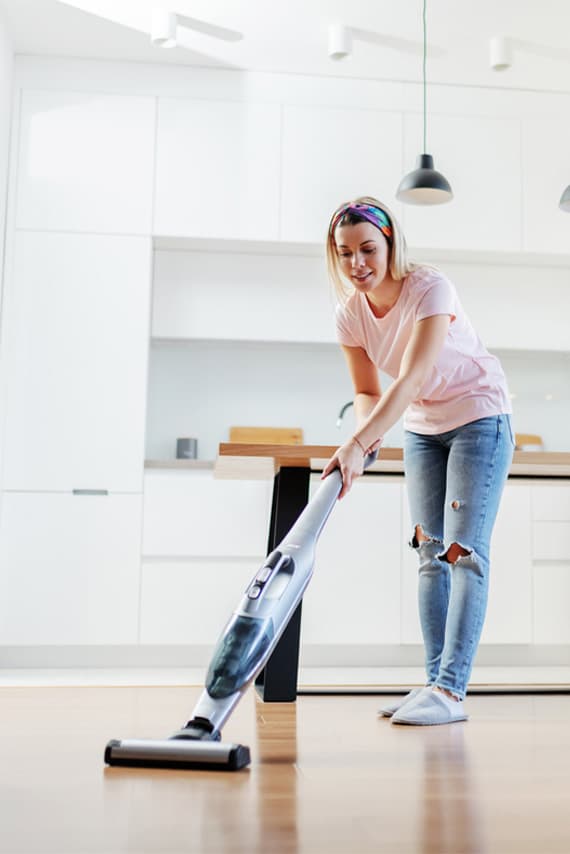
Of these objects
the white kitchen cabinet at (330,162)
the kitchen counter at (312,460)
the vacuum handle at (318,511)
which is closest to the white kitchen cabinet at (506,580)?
the white kitchen cabinet at (330,162)

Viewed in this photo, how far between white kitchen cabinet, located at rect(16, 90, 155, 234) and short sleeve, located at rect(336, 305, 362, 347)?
202 centimetres

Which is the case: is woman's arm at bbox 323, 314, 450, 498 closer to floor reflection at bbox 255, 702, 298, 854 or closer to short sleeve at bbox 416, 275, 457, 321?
short sleeve at bbox 416, 275, 457, 321

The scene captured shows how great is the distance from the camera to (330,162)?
4020mm

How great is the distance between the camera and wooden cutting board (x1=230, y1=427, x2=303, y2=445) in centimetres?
425

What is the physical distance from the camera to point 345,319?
2023 millimetres

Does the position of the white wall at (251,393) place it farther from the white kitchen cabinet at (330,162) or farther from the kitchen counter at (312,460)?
the kitchen counter at (312,460)

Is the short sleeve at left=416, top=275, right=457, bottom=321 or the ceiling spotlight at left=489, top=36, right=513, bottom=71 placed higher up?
the ceiling spotlight at left=489, top=36, right=513, bottom=71

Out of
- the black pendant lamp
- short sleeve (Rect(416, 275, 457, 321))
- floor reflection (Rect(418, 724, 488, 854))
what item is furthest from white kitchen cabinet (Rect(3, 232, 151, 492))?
floor reflection (Rect(418, 724, 488, 854))

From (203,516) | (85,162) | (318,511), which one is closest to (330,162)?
(85,162)

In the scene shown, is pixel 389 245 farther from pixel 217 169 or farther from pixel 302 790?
pixel 217 169

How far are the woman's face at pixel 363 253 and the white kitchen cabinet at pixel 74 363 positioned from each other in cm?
204

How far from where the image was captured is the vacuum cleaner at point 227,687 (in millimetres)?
1289

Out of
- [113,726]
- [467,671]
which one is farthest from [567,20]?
[113,726]

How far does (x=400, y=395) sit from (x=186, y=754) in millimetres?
776
